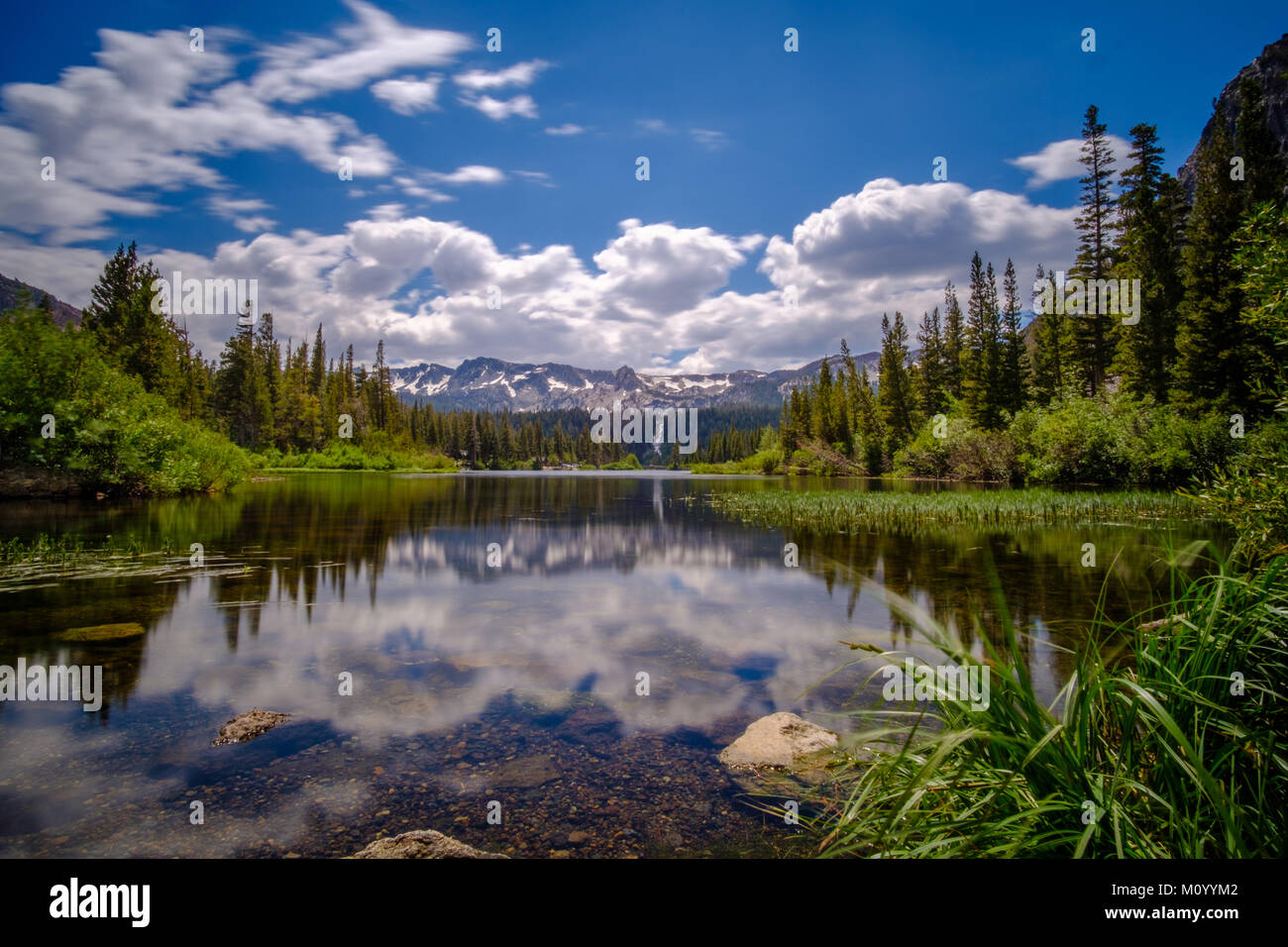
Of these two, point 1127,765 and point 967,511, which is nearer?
point 1127,765

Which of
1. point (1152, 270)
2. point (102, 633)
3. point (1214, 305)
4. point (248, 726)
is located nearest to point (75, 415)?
point (102, 633)

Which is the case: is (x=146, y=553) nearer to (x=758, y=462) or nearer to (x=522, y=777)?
(x=522, y=777)

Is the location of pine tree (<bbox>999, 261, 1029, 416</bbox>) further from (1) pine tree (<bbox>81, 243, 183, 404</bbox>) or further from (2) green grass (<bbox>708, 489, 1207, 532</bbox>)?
(1) pine tree (<bbox>81, 243, 183, 404</bbox>)

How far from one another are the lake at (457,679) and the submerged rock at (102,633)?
3.6 inches

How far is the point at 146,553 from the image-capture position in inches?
659

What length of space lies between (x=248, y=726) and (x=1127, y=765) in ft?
25.6

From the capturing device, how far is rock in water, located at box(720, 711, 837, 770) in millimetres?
5910

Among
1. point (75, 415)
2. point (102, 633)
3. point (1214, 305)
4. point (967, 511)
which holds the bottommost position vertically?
point (102, 633)

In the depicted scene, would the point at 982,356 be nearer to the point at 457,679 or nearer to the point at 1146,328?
the point at 1146,328

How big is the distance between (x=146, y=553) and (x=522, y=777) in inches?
659

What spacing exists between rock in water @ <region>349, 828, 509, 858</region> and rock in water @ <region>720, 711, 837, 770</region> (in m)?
2.60

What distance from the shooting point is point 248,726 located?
664cm

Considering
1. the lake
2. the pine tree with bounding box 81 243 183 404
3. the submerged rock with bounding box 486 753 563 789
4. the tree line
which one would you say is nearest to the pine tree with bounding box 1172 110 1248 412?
the tree line
